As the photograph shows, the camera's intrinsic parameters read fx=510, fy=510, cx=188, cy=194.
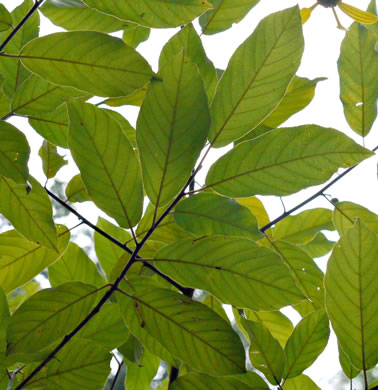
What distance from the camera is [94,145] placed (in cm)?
64

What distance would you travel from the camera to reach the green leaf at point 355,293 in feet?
1.90

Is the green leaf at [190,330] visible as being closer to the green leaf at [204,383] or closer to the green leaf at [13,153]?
the green leaf at [204,383]

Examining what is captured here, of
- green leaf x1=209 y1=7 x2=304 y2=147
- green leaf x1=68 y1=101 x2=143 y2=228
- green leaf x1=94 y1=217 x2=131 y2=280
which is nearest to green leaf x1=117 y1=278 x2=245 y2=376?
green leaf x1=68 y1=101 x2=143 y2=228

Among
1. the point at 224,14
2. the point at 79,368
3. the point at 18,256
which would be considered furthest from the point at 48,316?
the point at 224,14

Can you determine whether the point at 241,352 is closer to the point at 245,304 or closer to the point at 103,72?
the point at 245,304

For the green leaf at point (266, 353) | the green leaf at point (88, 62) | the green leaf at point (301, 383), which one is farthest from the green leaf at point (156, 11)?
the green leaf at point (301, 383)

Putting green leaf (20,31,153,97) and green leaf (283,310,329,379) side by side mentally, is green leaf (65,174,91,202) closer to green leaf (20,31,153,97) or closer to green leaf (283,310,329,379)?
green leaf (20,31,153,97)

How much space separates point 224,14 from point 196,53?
0.15m

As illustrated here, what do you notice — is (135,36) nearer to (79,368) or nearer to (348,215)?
(348,215)

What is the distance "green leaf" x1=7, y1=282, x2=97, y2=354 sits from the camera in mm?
654

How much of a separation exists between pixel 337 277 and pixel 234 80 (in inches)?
10.8

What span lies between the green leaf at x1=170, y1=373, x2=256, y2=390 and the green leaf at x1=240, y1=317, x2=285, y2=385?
6cm

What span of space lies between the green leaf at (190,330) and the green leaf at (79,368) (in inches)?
4.8

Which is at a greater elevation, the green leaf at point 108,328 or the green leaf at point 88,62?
the green leaf at point 88,62
